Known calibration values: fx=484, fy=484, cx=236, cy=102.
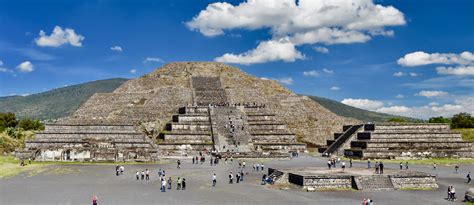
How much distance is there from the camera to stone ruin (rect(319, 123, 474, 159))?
52.8 meters

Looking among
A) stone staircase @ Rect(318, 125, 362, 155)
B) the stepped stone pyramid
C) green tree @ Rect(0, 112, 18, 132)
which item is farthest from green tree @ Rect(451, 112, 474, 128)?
green tree @ Rect(0, 112, 18, 132)

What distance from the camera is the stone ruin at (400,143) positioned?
52844 mm

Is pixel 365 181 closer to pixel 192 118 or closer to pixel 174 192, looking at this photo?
pixel 174 192

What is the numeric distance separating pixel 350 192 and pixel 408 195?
3.16 meters

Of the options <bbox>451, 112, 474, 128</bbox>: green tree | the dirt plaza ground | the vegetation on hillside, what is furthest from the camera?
<bbox>451, 112, 474, 128</bbox>: green tree

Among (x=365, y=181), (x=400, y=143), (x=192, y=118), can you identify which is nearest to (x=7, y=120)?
(x=192, y=118)

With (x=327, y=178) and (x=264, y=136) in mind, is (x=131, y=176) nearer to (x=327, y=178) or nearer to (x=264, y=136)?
(x=327, y=178)

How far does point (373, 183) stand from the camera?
96.7ft

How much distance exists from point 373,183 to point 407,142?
2738 cm

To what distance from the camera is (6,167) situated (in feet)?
131

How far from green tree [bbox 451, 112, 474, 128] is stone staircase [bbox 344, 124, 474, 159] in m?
19.2

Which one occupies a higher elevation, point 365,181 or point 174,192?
point 365,181

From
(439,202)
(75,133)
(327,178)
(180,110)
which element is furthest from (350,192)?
(180,110)

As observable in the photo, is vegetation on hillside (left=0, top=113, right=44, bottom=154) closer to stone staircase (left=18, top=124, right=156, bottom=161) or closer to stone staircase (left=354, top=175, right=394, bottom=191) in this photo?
stone staircase (left=18, top=124, right=156, bottom=161)
